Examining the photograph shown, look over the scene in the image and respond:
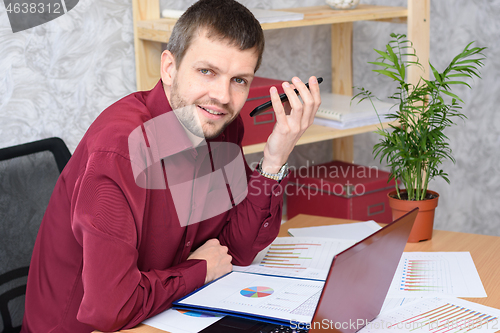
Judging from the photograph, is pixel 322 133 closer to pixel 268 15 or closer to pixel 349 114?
pixel 349 114

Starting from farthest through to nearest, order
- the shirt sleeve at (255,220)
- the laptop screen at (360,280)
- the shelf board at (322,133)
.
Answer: the shelf board at (322,133)
the shirt sleeve at (255,220)
the laptop screen at (360,280)

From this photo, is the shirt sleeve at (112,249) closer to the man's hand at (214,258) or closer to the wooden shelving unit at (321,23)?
the man's hand at (214,258)

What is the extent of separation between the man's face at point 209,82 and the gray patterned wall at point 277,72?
636 mm

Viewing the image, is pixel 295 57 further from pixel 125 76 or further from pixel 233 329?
pixel 233 329

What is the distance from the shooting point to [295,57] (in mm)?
2234

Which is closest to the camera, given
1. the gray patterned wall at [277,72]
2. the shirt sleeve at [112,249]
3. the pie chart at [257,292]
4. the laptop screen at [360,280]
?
the laptop screen at [360,280]

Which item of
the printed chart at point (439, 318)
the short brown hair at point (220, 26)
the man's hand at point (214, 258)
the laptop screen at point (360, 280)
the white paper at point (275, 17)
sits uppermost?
the white paper at point (275, 17)

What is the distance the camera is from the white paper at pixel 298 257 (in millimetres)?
1188

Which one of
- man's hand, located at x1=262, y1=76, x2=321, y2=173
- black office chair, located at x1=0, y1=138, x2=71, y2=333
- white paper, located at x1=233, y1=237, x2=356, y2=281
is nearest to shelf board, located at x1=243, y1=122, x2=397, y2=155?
white paper, located at x1=233, y1=237, x2=356, y2=281

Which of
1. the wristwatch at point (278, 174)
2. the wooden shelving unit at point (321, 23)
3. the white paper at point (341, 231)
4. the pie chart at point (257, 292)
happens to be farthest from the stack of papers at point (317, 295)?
the wooden shelving unit at point (321, 23)

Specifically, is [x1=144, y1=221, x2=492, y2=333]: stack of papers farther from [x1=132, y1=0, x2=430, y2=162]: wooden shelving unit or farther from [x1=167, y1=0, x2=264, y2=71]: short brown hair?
[x1=132, y1=0, x2=430, y2=162]: wooden shelving unit

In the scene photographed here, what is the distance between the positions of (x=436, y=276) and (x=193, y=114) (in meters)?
0.62

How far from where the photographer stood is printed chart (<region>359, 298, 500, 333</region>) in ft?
3.05

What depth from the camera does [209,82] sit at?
1108 mm
